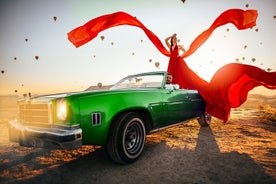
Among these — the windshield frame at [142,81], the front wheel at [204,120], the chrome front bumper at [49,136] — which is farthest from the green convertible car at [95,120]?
the front wheel at [204,120]

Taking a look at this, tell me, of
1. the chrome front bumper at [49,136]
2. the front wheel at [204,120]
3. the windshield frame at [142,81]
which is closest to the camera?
the chrome front bumper at [49,136]

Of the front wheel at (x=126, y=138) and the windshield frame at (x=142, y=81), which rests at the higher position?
the windshield frame at (x=142, y=81)

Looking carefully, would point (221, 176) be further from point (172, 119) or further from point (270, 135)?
point (270, 135)

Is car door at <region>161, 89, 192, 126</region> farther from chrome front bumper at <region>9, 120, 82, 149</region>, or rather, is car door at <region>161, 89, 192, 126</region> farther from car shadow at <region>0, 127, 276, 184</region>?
chrome front bumper at <region>9, 120, 82, 149</region>

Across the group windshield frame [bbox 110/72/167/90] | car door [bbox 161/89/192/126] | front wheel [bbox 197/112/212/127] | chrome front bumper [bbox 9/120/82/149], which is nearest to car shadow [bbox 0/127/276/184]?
chrome front bumper [bbox 9/120/82/149]

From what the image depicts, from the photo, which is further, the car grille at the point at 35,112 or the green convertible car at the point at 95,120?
the car grille at the point at 35,112

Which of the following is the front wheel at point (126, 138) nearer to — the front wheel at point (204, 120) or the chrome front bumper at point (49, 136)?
the chrome front bumper at point (49, 136)

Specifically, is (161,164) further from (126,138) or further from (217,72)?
(217,72)

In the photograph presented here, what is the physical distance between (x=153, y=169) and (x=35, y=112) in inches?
74.4

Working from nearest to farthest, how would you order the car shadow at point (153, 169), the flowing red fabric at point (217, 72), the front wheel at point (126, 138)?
1. the car shadow at point (153, 169)
2. the front wheel at point (126, 138)
3. the flowing red fabric at point (217, 72)

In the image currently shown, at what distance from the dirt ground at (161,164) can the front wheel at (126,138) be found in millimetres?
161

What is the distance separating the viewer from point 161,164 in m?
3.15

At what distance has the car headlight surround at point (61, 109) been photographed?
2627 millimetres

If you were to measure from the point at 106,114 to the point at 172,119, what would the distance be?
1719mm
